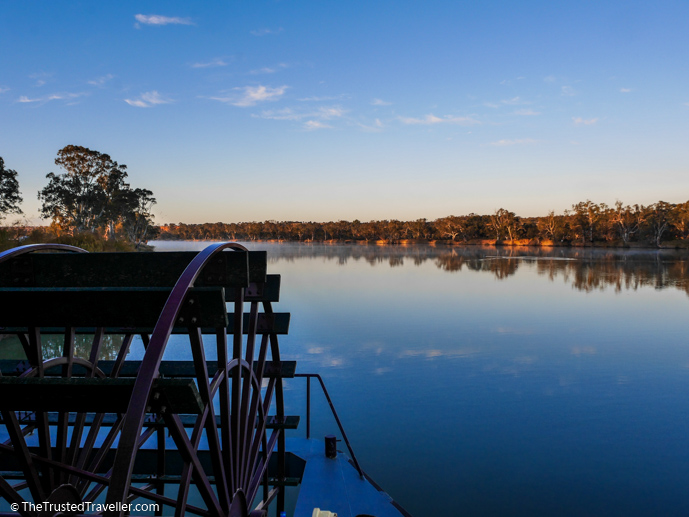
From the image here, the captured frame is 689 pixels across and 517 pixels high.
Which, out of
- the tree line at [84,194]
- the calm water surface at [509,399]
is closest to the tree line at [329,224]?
the tree line at [84,194]

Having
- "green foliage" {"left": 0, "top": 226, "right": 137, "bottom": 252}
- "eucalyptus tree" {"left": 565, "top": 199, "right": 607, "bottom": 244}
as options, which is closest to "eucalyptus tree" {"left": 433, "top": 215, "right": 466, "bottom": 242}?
"eucalyptus tree" {"left": 565, "top": 199, "right": 607, "bottom": 244}

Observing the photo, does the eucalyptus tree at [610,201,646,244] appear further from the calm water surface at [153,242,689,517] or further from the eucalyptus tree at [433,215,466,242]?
the calm water surface at [153,242,689,517]

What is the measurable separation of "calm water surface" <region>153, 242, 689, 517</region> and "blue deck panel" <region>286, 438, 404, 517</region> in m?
1.42

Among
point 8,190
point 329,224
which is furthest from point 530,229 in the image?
point 8,190

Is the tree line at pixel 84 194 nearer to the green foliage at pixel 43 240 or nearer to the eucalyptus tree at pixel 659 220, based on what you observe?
the green foliage at pixel 43 240

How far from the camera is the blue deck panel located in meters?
4.68

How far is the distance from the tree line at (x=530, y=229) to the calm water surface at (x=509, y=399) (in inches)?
2346

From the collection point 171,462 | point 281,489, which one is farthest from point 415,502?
point 171,462

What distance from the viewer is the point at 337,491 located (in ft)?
16.2

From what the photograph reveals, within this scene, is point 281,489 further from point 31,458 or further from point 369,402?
point 369,402

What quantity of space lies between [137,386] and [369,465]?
589 centimetres

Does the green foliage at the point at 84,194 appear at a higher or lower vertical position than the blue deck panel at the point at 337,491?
higher

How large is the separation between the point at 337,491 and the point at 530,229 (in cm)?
9791

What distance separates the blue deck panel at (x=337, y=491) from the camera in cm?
468
